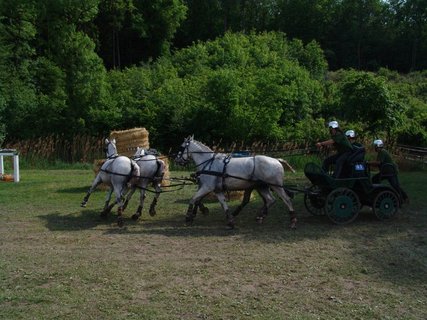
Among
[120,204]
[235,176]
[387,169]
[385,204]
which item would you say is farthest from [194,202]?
[387,169]

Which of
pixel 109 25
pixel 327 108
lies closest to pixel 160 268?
pixel 327 108

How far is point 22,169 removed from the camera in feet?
78.7

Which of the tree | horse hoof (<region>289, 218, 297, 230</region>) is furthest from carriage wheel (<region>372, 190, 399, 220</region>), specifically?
the tree

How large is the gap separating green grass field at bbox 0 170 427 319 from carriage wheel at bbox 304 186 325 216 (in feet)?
1.26

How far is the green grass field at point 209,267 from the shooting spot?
22.9 feet

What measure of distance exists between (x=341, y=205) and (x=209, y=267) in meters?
4.54

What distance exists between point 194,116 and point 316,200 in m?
18.3

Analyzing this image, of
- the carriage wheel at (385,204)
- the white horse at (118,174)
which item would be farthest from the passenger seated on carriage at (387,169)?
A: the white horse at (118,174)

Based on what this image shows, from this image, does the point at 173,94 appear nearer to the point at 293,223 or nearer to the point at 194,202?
the point at 194,202

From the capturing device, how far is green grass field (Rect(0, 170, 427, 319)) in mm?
6992

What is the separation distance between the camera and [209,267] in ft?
28.6

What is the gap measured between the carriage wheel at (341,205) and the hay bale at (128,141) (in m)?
7.04

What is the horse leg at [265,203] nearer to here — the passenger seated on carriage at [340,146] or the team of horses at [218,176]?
the team of horses at [218,176]

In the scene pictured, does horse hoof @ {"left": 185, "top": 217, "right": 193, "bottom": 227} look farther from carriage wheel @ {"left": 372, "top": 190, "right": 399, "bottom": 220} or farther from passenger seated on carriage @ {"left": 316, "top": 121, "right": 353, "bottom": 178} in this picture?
carriage wheel @ {"left": 372, "top": 190, "right": 399, "bottom": 220}
